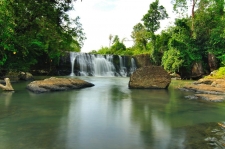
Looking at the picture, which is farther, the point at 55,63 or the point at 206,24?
the point at 55,63

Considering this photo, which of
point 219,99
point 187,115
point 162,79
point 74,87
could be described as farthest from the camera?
point 162,79

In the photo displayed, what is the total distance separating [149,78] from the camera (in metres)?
14.0

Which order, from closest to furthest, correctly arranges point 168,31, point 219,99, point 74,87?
point 219,99 → point 74,87 → point 168,31

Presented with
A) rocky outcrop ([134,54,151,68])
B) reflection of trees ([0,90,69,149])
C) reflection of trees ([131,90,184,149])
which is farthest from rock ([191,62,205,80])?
reflection of trees ([0,90,69,149])

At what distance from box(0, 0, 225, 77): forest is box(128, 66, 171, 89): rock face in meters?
4.87

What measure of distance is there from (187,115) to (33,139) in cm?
446

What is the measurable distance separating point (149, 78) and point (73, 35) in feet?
18.8

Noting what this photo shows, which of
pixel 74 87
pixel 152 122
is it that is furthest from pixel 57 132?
pixel 74 87

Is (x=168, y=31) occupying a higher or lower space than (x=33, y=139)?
higher

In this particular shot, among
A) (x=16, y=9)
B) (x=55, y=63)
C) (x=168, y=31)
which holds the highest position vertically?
(x=168, y=31)

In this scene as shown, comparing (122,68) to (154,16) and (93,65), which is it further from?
(154,16)

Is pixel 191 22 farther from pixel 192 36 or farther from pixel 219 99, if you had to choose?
pixel 219 99

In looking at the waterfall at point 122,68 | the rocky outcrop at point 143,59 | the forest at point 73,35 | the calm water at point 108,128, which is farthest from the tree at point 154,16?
the calm water at point 108,128

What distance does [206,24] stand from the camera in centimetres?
2595
